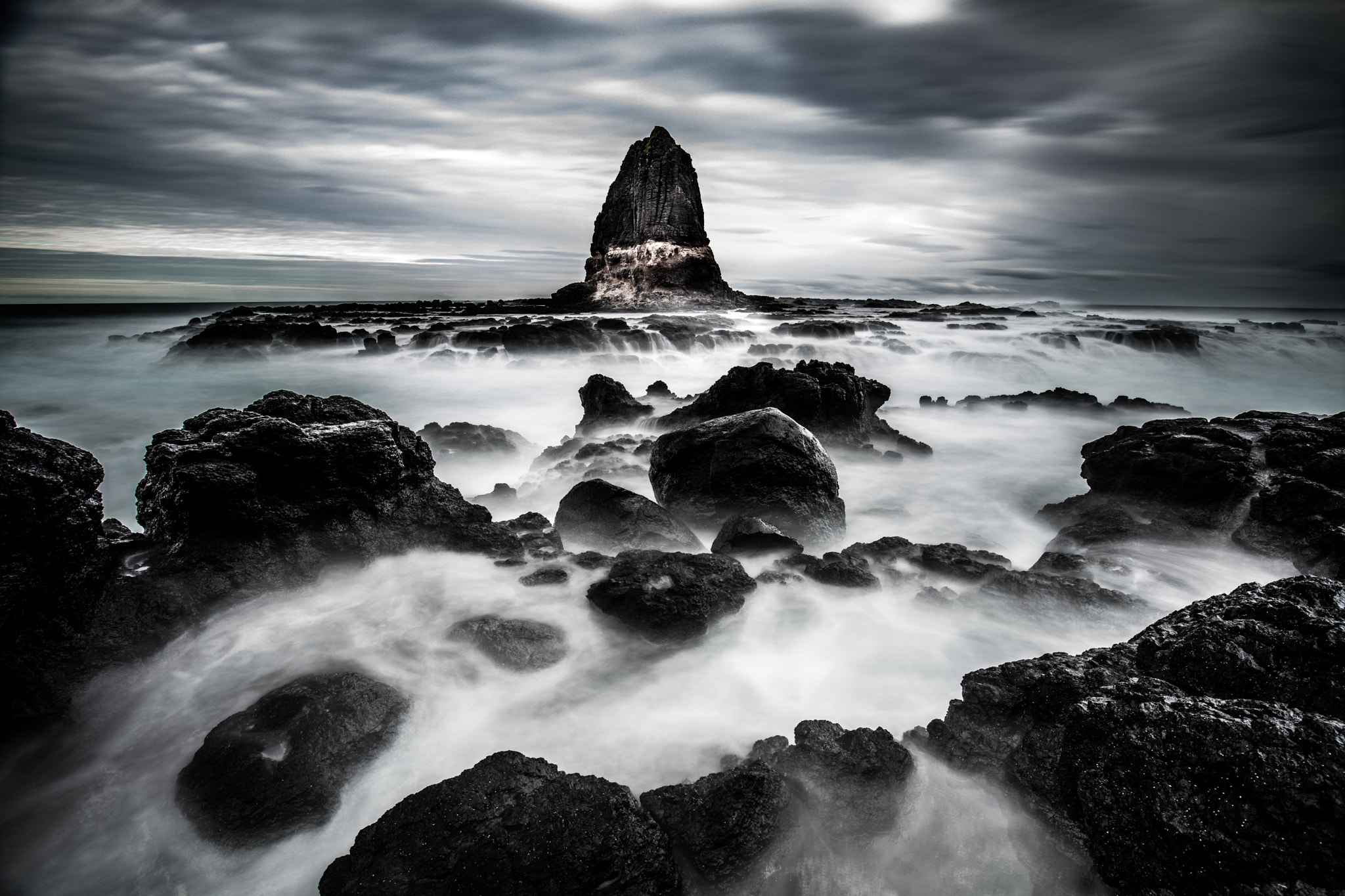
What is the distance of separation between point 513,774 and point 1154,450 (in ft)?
21.2

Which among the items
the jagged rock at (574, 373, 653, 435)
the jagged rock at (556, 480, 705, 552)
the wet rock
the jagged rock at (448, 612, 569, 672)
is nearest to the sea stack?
the jagged rock at (574, 373, 653, 435)

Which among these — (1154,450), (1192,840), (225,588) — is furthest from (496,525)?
(1154,450)

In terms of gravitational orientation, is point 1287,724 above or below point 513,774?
above

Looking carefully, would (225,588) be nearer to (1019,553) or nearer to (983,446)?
(1019,553)

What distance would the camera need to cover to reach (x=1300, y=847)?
5.90 ft

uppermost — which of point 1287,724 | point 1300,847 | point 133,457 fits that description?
point 1287,724

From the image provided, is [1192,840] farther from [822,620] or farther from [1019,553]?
[1019,553]

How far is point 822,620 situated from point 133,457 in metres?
10.7

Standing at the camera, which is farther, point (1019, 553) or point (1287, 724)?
point (1019, 553)

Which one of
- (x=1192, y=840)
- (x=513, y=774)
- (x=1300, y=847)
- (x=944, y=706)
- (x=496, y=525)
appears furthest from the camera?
(x=496, y=525)

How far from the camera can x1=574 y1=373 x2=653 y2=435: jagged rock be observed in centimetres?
1003

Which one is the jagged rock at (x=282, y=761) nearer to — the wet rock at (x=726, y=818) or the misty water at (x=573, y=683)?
the misty water at (x=573, y=683)

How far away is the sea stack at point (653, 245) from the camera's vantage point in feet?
165

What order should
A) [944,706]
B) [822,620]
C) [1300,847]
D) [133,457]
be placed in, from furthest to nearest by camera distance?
[133,457] → [822,620] → [944,706] → [1300,847]
